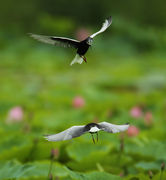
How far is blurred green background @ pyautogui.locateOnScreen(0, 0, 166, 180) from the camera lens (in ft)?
5.43

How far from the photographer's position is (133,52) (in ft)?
35.6

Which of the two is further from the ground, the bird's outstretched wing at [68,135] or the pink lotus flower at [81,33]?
the pink lotus flower at [81,33]

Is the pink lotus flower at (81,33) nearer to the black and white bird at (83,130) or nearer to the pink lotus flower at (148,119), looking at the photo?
the pink lotus flower at (148,119)

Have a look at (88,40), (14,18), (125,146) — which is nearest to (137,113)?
(125,146)

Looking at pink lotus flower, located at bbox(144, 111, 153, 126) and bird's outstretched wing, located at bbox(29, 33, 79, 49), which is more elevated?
bird's outstretched wing, located at bbox(29, 33, 79, 49)

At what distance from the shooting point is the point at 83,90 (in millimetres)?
4094

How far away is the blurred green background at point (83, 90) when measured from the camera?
166 cm

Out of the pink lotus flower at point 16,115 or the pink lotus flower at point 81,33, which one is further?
the pink lotus flower at point 81,33

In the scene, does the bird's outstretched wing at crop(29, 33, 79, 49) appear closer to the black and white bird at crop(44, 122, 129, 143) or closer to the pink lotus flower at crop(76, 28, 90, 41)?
the black and white bird at crop(44, 122, 129, 143)

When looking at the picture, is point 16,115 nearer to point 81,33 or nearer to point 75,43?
point 75,43

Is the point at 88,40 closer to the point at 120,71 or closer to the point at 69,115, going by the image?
the point at 69,115

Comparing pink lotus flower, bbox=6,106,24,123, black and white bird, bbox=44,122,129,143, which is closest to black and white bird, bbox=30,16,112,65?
black and white bird, bbox=44,122,129,143

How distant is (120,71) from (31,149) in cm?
528

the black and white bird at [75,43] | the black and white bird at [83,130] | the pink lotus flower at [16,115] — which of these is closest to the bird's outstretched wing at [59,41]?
the black and white bird at [75,43]
